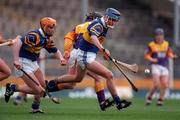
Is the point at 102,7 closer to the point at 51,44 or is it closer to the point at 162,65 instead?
the point at 162,65

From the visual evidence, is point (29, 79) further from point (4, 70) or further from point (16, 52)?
point (4, 70)

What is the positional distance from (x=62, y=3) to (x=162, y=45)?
8.16 meters

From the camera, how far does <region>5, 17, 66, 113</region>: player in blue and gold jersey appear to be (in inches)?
589

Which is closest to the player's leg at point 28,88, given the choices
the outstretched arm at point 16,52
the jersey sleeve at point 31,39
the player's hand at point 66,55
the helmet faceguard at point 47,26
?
the outstretched arm at point 16,52

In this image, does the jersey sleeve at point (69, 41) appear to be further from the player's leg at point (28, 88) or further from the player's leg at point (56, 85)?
the player's leg at point (28, 88)

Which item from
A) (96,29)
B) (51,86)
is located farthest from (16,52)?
(51,86)

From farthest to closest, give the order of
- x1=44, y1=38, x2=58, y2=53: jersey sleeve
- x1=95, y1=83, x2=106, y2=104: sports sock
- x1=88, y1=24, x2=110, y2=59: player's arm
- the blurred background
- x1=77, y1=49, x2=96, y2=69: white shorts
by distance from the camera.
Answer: the blurred background → x1=95, y1=83, x2=106, y2=104: sports sock → x1=77, y1=49, x2=96, y2=69: white shorts → x1=44, y1=38, x2=58, y2=53: jersey sleeve → x1=88, y1=24, x2=110, y2=59: player's arm

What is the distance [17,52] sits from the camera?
14828 mm

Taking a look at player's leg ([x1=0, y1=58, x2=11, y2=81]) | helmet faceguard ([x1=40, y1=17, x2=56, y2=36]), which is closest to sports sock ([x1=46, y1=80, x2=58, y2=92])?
player's leg ([x1=0, y1=58, x2=11, y2=81])

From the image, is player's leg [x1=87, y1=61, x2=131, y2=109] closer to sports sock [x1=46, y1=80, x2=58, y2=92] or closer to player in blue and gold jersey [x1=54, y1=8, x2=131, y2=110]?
player in blue and gold jersey [x1=54, y1=8, x2=131, y2=110]

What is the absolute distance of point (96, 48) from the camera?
51.6 feet

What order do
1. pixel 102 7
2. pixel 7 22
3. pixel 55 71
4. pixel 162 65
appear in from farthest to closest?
pixel 102 7 < pixel 7 22 < pixel 55 71 < pixel 162 65

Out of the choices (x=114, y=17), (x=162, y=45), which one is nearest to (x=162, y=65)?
(x=162, y=45)

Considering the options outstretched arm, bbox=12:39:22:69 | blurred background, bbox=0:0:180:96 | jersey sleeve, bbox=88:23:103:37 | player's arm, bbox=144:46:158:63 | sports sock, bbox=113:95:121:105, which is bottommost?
sports sock, bbox=113:95:121:105
